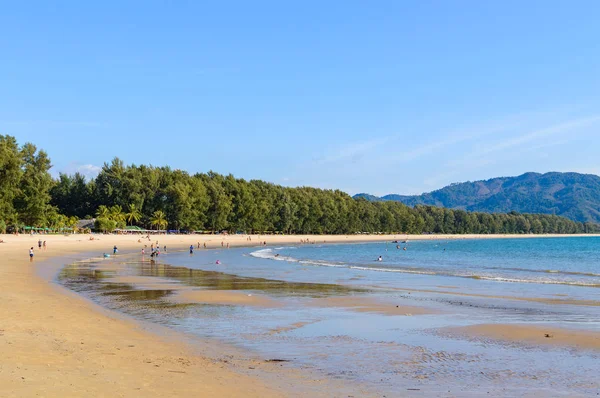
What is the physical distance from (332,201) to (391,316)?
178876 mm

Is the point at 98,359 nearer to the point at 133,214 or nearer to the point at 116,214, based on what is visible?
the point at 116,214

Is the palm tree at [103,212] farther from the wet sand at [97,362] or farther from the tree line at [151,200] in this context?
the wet sand at [97,362]

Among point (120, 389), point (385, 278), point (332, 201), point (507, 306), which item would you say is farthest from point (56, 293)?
point (332, 201)

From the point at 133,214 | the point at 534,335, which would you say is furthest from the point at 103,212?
the point at 534,335

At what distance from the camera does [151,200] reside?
139125 mm

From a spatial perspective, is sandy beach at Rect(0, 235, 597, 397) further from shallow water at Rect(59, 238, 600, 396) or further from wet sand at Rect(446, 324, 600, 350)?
shallow water at Rect(59, 238, 600, 396)

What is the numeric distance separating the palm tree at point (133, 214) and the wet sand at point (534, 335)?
121751mm

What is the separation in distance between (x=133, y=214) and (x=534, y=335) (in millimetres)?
123754

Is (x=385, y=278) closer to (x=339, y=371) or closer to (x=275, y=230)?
(x=339, y=371)

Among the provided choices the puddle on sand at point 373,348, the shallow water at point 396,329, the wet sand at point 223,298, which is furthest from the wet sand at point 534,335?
the wet sand at point 223,298

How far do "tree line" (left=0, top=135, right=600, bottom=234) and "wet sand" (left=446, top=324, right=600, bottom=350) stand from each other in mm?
85602

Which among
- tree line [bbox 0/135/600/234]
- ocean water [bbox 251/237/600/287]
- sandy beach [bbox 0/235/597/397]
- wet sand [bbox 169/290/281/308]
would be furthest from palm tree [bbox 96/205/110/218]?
sandy beach [bbox 0/235/597/397]

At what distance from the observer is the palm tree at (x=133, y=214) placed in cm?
13188

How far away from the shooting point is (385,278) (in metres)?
41.0
